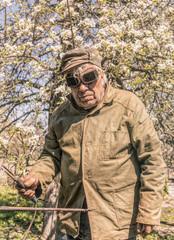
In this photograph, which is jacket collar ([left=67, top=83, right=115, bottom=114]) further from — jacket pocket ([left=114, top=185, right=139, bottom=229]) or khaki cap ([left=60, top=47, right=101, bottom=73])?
jacket pocket ([left=114, top=185, right=139, bottom=229])

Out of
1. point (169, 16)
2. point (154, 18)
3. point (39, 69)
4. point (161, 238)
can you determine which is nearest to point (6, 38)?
point (39, 69)

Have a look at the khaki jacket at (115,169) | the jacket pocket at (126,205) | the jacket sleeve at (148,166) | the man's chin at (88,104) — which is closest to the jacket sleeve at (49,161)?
the khaki jacket at (115,169)

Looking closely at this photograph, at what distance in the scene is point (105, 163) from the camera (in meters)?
2.21

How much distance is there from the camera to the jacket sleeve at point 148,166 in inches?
84.4

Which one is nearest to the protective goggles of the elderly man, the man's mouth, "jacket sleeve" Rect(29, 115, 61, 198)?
the elderly man

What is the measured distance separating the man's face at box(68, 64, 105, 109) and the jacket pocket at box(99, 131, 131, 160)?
0.94 ft

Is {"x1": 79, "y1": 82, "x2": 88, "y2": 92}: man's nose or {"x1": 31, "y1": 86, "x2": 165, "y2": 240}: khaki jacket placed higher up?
{"x1": 79, "y1": 82, "x2": 88, "y2": 92}: man's nose

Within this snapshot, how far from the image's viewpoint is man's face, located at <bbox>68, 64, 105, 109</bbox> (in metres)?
2.31

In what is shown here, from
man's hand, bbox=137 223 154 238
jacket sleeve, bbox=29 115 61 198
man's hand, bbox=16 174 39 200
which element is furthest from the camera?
jacket sleeve, bbox=29 115 61 198

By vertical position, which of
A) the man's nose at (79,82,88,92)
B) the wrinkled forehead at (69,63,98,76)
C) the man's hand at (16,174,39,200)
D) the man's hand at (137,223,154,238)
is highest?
the wrinkled forehead at (69,63,98,76)

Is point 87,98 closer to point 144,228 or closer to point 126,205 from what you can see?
point 126,205

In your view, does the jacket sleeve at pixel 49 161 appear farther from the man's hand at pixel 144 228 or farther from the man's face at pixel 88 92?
the man's hand at pixel 144 228

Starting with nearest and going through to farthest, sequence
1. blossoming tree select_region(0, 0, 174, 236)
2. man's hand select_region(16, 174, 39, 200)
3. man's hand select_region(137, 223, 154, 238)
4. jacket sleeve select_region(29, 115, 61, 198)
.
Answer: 1. man's hand select_region(137, 223, 154, 238)
2. man's hand select_region(16, 174, 39, 200)
3. jacket sleeve select_region(29, 115, 61, 198)
4. blossoming tree select_region(0, 0, 174, 236)

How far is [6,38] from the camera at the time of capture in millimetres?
5230
